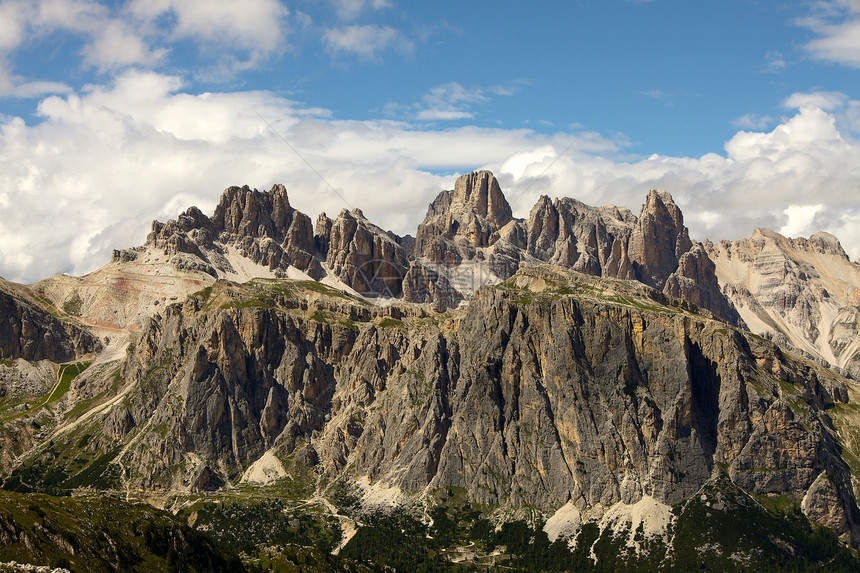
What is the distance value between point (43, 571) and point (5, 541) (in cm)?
1737

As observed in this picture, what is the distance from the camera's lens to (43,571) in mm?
185250

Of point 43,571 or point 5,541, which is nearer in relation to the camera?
point 43,571

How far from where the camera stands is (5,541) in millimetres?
197250
